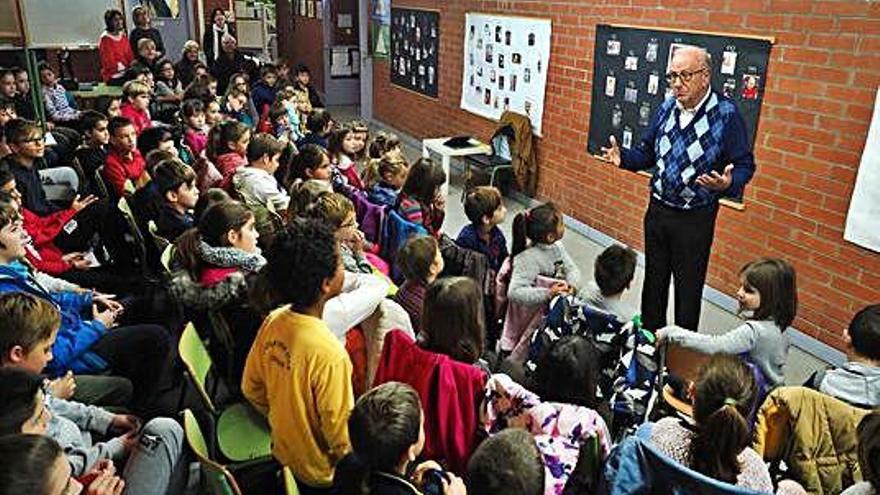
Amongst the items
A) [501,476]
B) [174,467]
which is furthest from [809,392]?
[174,467]

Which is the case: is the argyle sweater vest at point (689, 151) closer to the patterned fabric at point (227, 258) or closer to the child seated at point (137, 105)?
the patterned fabric at point (227, 258)

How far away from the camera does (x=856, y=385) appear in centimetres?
213

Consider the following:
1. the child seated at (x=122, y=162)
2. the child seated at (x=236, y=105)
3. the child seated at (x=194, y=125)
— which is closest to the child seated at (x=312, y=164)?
Answer: the child seated at (x=122, y=162)

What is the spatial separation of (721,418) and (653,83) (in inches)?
135

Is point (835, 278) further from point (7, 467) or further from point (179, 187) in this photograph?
point (7, 467)

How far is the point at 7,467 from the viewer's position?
4.64 ft

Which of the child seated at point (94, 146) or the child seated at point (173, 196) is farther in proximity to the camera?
the child seated at point (94, 146)

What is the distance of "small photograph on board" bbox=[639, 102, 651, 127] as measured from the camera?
4746mm

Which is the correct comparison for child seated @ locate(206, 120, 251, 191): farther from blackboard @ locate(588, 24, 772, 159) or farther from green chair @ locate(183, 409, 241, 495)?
green chair @ locate(183, 409, 241, 495)

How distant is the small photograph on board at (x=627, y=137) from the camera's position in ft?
16.2

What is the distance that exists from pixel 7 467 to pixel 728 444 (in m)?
1.62

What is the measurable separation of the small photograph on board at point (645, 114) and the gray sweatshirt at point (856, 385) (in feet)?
9.42

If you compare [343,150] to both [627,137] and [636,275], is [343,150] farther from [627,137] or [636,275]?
[636,275]

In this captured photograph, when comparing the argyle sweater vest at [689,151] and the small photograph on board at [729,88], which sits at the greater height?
the small photograph on board at [729,88]
